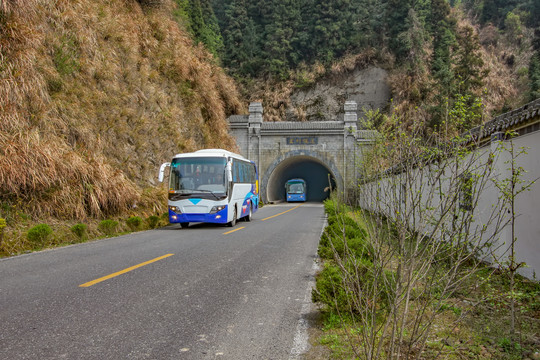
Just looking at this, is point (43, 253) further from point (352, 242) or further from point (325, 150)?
point (325, 150)

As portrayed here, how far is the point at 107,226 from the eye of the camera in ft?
36.4

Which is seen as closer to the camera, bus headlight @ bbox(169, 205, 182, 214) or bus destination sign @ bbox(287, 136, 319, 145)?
bus headlight @ bbox(169, 205, 182, 214)

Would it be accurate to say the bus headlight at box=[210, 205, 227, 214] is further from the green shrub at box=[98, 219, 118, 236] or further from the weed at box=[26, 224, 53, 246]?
the weed at box=[26, 224, 53, 246]

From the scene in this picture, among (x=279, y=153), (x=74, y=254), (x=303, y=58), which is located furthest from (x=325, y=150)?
(x=74, y=254)

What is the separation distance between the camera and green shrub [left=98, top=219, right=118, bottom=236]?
1106cm

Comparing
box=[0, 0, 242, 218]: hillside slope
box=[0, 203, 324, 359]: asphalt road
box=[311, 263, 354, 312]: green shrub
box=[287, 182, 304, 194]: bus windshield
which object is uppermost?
box=[0, 0, 242, 218]: hillside slope

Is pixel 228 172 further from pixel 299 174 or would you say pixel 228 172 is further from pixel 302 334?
pixel 299 174

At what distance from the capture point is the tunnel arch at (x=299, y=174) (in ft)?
109

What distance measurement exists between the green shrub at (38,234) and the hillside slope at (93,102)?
1.60m

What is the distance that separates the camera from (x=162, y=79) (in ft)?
72.7

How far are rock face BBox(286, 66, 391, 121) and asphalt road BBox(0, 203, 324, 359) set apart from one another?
33.1 meters

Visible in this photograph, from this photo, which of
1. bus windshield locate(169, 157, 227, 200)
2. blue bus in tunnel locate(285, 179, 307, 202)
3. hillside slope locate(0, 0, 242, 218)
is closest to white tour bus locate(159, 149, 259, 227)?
bus windshield locate(169, 157, 227, 200)

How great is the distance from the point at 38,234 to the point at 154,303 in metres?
5.50

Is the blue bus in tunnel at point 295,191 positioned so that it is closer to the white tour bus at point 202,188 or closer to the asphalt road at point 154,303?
the white tour bus at point 202,188
